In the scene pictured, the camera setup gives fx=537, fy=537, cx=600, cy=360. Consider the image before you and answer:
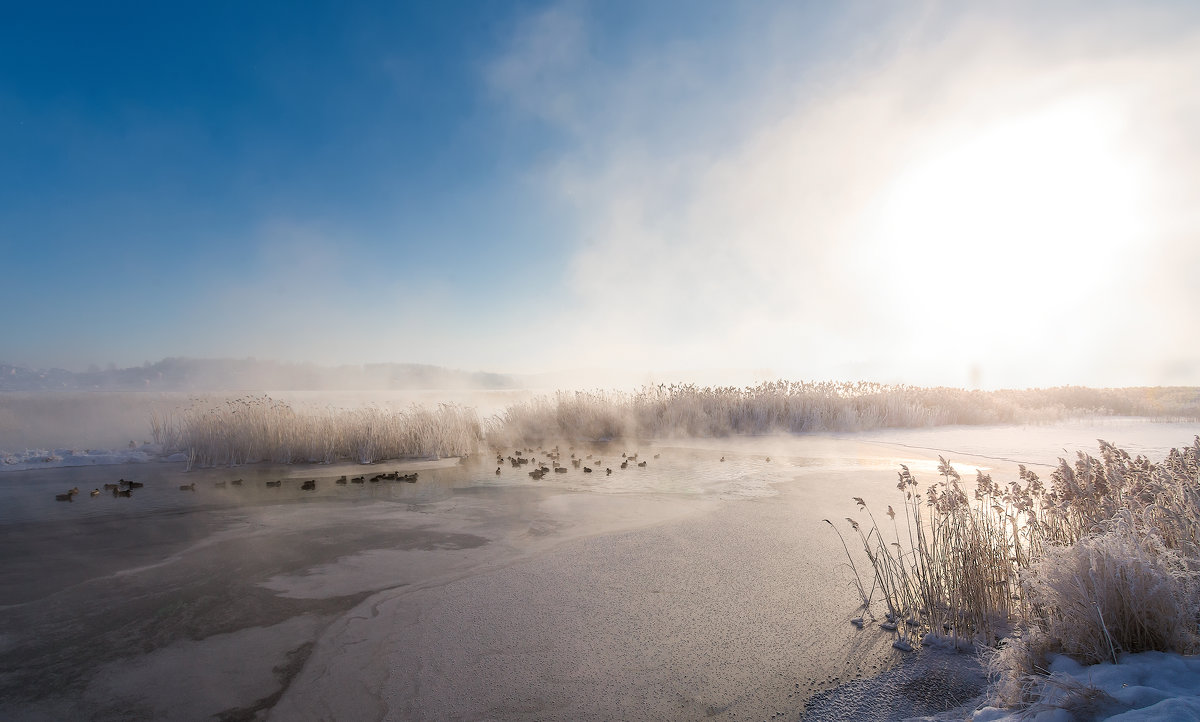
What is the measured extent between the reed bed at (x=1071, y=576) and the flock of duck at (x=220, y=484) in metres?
6.80

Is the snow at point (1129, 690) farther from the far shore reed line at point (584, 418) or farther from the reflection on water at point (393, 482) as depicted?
the far shore reed line at point (584, 418)

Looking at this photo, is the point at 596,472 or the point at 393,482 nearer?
the point at 393,482

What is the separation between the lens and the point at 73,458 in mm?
9477

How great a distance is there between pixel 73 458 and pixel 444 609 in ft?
33.6

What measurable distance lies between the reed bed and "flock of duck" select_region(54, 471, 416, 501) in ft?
22.3

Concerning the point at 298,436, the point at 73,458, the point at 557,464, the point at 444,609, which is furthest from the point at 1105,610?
the point at 73,458

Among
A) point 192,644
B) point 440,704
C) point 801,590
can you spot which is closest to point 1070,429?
point 801,590

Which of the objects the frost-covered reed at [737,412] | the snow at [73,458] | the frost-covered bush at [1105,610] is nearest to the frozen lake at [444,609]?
the frost-covered bush at [1105,610]

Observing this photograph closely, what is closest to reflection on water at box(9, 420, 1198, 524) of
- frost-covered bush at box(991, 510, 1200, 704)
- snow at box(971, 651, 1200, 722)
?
frost-covered bush at box(991, 510, 1200, 704)

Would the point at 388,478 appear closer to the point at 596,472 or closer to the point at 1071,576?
the point at 596,472

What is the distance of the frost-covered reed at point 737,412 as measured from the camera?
1477 centimetres

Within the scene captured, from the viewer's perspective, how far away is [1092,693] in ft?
5.73

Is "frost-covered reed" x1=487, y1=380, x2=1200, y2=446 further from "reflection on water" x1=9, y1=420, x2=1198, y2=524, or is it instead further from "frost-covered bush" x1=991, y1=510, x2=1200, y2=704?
"frost-covered bush" x1=991, y1=510, x2=1200, y2=704

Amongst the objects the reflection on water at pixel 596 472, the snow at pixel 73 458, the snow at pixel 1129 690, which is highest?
the snow at pixel 73 458
